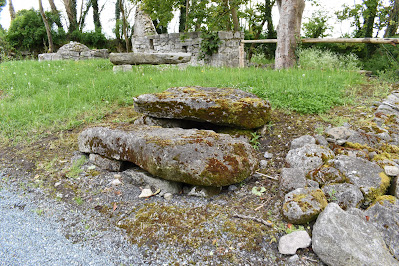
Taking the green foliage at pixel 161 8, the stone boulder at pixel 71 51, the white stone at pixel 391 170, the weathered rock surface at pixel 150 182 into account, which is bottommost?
the weathered rock surface at pixel 150 182

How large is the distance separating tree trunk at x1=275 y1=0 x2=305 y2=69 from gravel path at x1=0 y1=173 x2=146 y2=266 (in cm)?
835

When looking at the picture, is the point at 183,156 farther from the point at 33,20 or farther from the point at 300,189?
the point at 33,20

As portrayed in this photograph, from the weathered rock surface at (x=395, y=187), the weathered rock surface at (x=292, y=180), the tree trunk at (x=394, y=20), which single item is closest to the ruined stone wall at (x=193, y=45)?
the tree trunk at (x=394, y=20)

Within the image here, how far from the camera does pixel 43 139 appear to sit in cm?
516

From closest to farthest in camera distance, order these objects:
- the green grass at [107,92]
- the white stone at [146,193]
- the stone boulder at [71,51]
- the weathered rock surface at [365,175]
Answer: the weathered rock surface at [365,175] < the white stone at [146,193] < the green grass at [107,92] < the stone boulder at [71,51]

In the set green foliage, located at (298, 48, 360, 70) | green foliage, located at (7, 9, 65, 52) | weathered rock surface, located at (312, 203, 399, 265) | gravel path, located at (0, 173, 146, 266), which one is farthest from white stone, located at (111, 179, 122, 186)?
green foliage, located at (7, 9, 65, 52)

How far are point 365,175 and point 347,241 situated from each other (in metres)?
1.13

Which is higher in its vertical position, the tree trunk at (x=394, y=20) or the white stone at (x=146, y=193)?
the tree trunk at (x=394, y=20)

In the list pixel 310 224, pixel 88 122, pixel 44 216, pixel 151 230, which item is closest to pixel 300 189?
pixel 310 224

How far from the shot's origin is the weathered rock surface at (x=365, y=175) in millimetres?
3010

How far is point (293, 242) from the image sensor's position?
2.55 meters

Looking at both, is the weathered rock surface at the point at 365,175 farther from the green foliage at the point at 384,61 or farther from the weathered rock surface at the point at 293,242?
the green foliage at the point at 384,61

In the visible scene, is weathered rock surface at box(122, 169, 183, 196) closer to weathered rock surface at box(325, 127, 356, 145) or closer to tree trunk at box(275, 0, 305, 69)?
weathered rock surface at box(325, 127, 356, 145)

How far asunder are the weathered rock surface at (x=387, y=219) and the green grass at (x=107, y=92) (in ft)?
8.71
